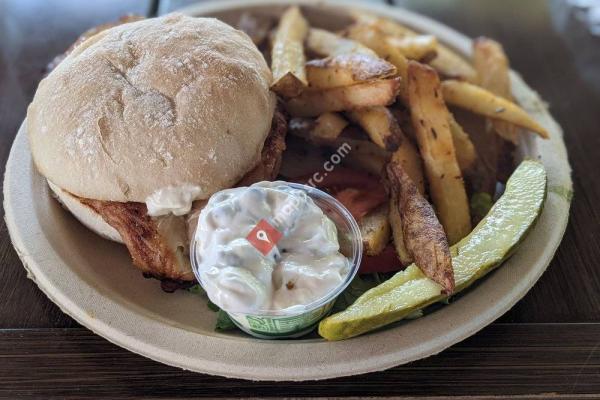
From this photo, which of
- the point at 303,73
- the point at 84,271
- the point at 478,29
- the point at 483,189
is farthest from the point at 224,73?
the point at 478,29

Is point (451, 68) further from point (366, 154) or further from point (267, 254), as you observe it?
point (267, 254)

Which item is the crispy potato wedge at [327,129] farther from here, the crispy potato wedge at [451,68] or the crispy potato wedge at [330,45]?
the crispy potato wedge at [451,68]

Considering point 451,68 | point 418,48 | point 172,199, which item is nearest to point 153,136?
point 172,199

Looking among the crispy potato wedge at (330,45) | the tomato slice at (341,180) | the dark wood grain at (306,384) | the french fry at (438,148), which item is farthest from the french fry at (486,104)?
the dark wood grain at (306,384)

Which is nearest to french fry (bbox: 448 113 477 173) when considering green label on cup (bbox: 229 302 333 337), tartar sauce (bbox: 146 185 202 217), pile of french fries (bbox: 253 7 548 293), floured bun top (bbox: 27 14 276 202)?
pile of french fries (bbox: 253 7 548 293)

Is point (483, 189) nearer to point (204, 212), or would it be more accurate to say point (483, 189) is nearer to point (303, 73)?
point (303, 73)

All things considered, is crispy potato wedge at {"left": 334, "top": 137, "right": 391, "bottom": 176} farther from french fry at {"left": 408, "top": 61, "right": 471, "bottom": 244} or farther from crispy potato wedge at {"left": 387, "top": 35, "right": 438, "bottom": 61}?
crispy potato wedge at {"left": 387, "top": 35, "right": 438, "bottom": 61}

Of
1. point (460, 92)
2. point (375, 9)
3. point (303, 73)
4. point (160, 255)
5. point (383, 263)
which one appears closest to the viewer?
point (160, 255)

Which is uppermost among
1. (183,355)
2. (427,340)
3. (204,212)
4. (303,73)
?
(303,73)
